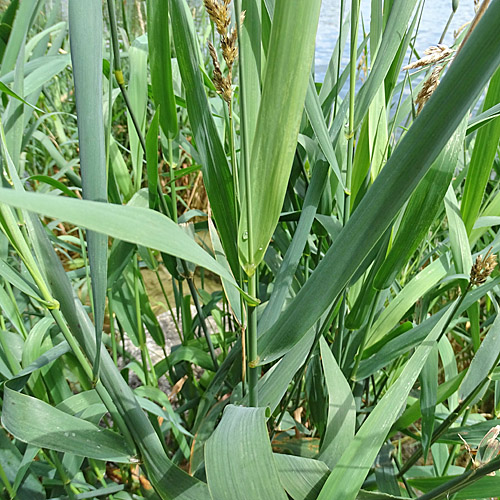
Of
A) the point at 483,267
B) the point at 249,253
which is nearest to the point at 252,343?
the point at 249,253

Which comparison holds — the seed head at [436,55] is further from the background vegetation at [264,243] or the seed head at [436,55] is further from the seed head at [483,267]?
the seed head at [483,267]

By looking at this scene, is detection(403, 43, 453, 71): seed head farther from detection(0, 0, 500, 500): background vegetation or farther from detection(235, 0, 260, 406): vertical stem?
detection(235, 0, 260, 406): vertical stem

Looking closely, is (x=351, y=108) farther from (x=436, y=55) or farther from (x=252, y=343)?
(x=252, y=343)

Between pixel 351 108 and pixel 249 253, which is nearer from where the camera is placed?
pixel 249 253

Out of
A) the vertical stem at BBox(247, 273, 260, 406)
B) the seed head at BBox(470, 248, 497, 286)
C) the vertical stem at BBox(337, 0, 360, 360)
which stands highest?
the vertical stem at BBox(337, 0, 360, 360)

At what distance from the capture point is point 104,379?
1.25 ft

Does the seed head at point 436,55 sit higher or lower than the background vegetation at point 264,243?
higher

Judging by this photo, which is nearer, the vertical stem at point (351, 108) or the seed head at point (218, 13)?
the seed head at point (218, 13)

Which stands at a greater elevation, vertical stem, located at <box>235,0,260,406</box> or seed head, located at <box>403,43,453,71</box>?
seed head, located at <box>403,43,453,71</box>

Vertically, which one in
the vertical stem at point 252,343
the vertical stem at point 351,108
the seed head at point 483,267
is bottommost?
the vertical stem at point 252,343

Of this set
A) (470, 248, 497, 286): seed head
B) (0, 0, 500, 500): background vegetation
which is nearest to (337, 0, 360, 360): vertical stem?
(0, 0, 500, 500): background vegetation

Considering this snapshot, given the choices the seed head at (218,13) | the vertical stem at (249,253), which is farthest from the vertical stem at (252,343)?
the seed head at (218,13)

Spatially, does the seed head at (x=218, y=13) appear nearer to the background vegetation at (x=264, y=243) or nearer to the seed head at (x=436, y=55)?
the background vegetation at (x=264, y=243)

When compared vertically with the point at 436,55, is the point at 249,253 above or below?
below
